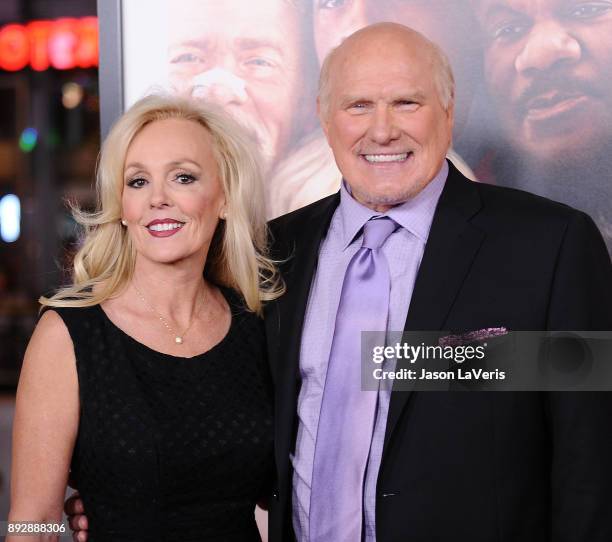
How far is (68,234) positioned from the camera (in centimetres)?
836

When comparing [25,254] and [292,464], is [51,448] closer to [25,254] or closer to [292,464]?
[292,464]

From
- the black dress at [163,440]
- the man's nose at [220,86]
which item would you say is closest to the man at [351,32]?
the man's nose at [220,86]

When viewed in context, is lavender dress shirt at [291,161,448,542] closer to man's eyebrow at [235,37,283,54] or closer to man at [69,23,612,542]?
man at [69,23,612,542]

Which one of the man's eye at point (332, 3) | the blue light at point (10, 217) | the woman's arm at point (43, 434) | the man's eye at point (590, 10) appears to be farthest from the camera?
the blue light at point (10, 217)

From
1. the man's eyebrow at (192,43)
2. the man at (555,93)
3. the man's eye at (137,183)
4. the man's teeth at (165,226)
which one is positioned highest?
the man's eyebrow at (192,43)

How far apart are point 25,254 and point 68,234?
3.29 ft

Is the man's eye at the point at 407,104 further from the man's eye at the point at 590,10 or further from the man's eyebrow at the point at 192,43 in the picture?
the man's eyebrow at the point at 192,43

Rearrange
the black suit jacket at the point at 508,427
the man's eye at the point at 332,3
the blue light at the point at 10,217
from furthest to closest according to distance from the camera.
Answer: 1. the blue light at the point at 10,217
2. the man's eye at the point at 332,3
3. the black suit jacket at the point at 508,427

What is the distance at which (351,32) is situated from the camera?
243cm

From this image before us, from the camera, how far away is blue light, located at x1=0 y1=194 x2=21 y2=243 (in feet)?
29.9

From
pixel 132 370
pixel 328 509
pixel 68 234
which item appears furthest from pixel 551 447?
pixel 68 234

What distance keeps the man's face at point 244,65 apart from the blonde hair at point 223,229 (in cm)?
29

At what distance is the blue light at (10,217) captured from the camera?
912 centimetres

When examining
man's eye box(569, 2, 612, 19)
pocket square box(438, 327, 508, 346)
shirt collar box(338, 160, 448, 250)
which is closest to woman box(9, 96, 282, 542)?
shirt collar box(338, 160, 448, 250)
